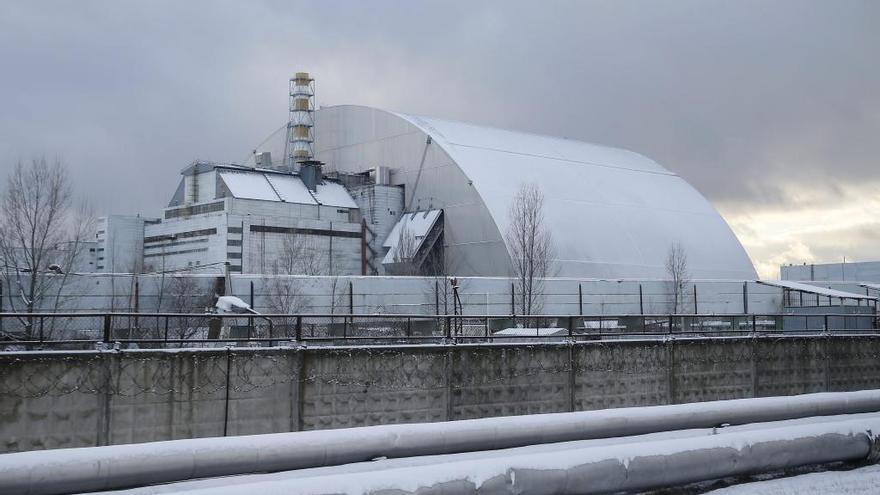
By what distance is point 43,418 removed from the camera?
49.3 feet

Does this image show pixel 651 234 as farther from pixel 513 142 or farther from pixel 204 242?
pixel 204 242

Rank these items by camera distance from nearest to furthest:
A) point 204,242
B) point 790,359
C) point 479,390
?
point 479,390, point 790,359, point 204,242

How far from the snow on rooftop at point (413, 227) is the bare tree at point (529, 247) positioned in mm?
6162

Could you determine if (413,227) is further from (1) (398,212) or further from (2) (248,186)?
(2) (248,186)

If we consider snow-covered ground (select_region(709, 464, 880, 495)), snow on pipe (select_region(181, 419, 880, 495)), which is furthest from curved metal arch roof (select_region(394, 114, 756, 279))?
snow-covered ground (select_region(709, 464, 880, 495))

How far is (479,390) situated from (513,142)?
5689 centimetres

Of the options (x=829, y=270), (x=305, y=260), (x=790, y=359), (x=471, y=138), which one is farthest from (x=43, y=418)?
(x=829, y=270)

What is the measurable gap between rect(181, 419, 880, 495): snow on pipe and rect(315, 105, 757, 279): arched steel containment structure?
47.2 metres

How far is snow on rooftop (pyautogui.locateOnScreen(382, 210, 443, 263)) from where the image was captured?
207 ft

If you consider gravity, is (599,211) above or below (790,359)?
above

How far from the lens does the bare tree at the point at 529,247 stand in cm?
5384

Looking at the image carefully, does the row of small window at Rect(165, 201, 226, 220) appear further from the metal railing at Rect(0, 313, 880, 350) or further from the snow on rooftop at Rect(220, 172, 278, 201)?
the metal railing at Rect(0, 313, 880, 350)

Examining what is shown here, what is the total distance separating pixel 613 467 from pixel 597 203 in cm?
6092

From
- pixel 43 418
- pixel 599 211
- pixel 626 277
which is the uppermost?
pixel 599 211
